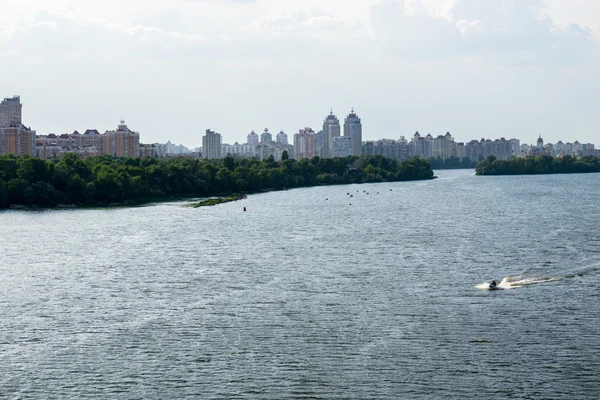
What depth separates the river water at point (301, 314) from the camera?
26000 mm

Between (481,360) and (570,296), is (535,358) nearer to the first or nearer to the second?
(481,360)

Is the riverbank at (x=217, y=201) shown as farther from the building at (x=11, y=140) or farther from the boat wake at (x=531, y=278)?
the building at (x=11, y=140)

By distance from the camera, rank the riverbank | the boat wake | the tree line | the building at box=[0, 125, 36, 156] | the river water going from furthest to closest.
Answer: the building at box=[0, 125, 36, 156], the riverbank, the tree line, the boat wake, the river water

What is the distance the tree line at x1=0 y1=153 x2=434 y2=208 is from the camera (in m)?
93.8

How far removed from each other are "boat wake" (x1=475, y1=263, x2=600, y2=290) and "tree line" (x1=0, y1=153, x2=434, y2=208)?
65432 mm

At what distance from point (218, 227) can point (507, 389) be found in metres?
48.4

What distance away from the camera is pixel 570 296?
37344 millimetres

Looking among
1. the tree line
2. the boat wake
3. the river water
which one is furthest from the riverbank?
the boat wake

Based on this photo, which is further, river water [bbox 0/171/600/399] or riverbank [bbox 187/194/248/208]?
riverbank [bbox 187/194/248/208]

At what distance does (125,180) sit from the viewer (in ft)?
340

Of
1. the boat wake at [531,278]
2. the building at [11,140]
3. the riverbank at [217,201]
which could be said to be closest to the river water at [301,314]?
the boat wake at [531,278]

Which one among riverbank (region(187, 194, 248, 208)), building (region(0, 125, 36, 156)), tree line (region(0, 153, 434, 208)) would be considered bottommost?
riverbank (region(187, 194, 248, 208))

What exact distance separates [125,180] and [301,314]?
240 ft

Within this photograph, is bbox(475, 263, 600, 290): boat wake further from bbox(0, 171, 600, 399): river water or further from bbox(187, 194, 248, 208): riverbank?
bbox(187, 194, 248, 208): riverbank
